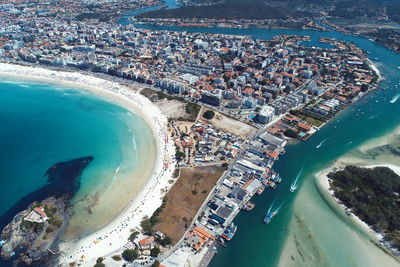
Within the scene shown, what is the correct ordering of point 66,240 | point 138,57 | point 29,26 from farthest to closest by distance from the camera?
point 29,26 → point 138,57 → point 66,240

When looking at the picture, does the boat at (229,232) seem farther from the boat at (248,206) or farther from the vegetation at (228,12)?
the vegetation at (228,12)

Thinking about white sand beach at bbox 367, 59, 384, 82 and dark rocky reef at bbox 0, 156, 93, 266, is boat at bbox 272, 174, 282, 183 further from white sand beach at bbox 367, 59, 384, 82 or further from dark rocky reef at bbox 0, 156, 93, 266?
white sand beach at bbox 367, 59, 384, 82

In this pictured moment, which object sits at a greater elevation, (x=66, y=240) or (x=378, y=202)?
(x=378, y=202)

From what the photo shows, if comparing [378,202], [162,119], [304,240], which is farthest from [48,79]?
[378,202]

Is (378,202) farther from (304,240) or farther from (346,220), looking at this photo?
(304,240)

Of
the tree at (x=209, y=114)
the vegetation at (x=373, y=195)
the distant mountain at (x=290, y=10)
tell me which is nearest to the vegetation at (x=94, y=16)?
the distant mountain at (x=290, y=10)

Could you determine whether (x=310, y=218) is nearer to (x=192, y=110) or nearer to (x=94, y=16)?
(x=192, y=110)
